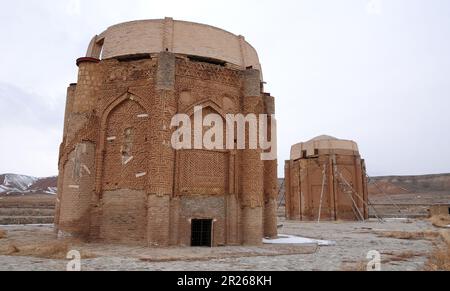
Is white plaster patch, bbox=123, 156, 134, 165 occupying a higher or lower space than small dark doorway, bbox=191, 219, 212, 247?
higher

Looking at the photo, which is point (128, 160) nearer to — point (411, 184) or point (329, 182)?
point (329, 182)

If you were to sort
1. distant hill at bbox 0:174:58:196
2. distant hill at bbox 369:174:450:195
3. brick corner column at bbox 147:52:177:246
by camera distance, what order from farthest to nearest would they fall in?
distant hill at bbox 0:174:58:196, distant hill at bbox 369:174:450:195, brick corner column at bbox 147:52:177:246

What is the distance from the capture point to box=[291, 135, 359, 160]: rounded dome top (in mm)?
36219

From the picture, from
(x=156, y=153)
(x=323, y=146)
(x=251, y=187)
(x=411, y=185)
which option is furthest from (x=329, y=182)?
(x=411, y=185)

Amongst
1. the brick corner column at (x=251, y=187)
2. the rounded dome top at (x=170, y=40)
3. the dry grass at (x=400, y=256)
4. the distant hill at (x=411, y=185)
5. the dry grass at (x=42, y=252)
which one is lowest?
the dry grass at (x=400, y=256)

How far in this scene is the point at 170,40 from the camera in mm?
14531

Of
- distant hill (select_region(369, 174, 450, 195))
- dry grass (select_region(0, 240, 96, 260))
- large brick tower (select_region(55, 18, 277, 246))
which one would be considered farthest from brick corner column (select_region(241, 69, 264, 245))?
distant hill (select_region(369, 174, 450, 195))

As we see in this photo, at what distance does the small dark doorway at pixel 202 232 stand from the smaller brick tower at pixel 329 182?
21.3m

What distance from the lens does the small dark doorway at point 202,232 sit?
45.4ft

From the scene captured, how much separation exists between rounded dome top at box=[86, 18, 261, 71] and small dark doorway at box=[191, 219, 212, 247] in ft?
21.3

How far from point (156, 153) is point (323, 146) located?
26.1 metres

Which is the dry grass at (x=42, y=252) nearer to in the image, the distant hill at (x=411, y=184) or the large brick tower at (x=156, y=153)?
the large brick tower at (x=156, y=153)

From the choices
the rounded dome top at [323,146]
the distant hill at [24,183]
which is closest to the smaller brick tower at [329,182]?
the rounded dome top at [323,146]

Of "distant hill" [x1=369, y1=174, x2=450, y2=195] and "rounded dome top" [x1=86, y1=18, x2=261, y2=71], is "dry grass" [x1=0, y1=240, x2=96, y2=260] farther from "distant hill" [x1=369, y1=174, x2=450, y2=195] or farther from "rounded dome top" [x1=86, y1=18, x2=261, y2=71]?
"distant hill" [x1=369, y1=174, x2=450, y2=195]
